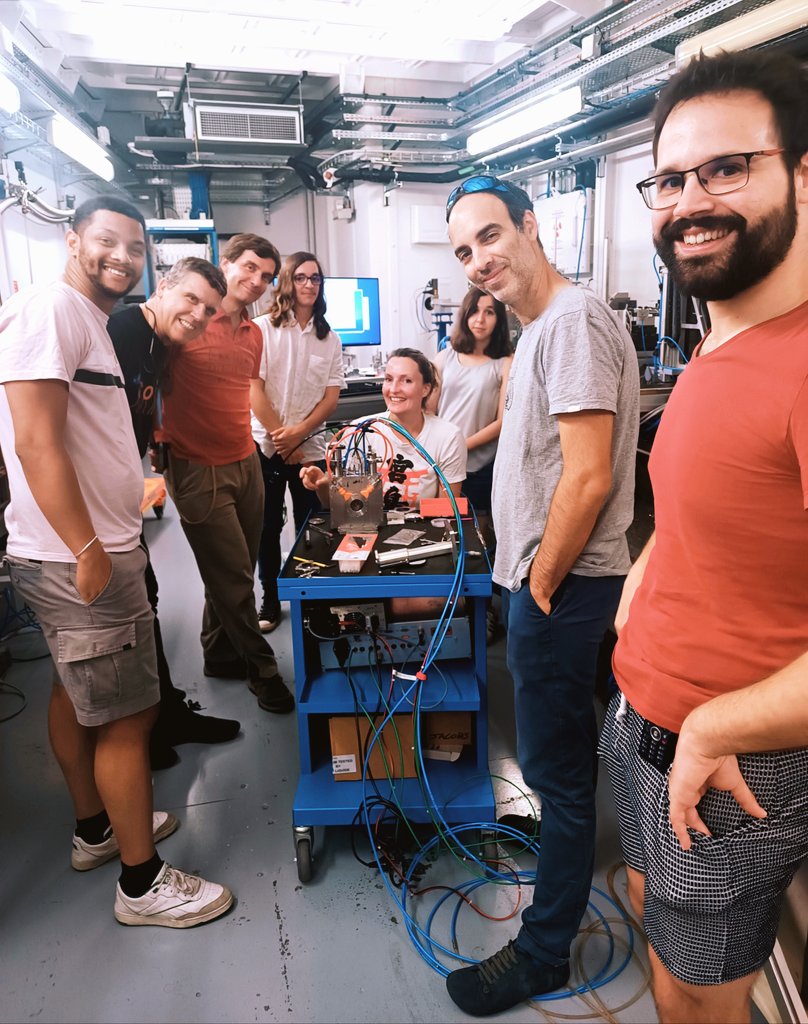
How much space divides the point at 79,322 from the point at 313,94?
5737mm

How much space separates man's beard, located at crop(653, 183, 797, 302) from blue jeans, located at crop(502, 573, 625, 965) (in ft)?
2.02

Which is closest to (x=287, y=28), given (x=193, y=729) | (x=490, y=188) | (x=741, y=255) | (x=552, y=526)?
(x=490, y=188)

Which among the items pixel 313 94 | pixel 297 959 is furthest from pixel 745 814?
pixel 313 94

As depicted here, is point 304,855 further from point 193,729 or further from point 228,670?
point 228,670

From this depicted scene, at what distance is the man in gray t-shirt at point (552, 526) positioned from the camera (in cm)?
119

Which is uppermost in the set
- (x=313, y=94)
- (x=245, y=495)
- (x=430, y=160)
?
(x=313, y=94)

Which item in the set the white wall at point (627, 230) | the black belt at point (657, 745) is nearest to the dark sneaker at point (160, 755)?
the black belt at point (657, 745)

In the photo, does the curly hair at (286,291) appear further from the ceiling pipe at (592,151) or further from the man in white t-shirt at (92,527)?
the ceiling pipe at (592,151)

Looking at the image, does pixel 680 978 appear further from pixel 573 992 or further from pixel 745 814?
pixel 573 992

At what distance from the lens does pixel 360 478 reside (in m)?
1.95

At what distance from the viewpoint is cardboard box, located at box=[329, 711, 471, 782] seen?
1807mm

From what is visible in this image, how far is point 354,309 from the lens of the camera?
4961mm

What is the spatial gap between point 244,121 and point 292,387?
3.23 metres

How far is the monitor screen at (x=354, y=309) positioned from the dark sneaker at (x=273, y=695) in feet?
9.94
